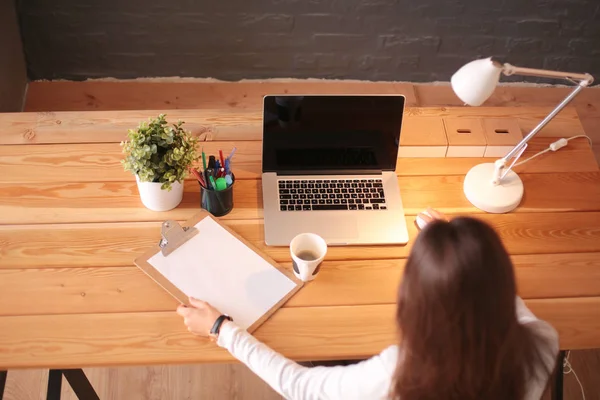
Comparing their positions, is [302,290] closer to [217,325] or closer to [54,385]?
[217,325]

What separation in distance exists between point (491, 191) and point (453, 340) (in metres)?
0.62

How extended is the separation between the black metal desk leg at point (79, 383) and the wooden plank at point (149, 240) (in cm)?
34

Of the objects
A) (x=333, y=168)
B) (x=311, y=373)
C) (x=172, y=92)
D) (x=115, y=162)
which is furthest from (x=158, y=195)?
(x=172, y=92)

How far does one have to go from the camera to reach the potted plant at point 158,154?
1358mm

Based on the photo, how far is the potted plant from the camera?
1358 millimetres

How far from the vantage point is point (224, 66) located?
8.82ft

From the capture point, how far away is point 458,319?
0.98m

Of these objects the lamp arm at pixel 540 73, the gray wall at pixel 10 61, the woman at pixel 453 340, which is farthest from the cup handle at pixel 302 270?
the gray wall at pixel 10 61

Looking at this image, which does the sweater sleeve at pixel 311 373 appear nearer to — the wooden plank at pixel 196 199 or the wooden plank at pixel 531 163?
the wooden plank at pixel 196 199

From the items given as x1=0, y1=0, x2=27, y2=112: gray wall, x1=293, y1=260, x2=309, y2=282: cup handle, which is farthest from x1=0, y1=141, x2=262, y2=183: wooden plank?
x1=0, y1=0, x2=27, y2=112: gray wall

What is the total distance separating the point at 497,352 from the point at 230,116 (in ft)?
3.16

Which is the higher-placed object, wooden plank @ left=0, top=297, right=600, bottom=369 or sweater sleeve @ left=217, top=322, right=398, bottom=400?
wooden plank @ left=0, top=297, right=600, bottom=369

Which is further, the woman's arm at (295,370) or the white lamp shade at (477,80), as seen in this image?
the white lamp shade at (477,80)

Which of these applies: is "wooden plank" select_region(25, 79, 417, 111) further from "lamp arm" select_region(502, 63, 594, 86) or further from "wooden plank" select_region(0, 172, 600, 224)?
"lamp arm" select_region(502, 63, 594, 86)
